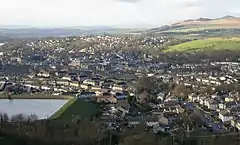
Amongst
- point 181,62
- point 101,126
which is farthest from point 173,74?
point 101,126

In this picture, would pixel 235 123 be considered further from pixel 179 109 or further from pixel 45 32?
pixel 45 32

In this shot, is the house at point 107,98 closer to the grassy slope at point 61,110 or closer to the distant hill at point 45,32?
the grassy slope at point 61,110

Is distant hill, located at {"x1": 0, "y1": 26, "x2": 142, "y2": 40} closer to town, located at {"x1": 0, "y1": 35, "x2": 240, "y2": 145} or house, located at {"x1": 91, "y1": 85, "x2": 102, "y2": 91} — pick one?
town, located at {"x1": 0, "y1": 35, "x2": 240, "y2": 145}

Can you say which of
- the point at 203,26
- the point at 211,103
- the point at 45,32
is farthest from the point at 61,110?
the point at 45,32

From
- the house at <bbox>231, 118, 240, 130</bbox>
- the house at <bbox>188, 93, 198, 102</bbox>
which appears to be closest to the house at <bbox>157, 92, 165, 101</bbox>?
the house at <bbox>188, 93, 198, 102</bbox>

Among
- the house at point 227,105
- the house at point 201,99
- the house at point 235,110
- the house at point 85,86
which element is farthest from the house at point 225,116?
the house at point 85,86

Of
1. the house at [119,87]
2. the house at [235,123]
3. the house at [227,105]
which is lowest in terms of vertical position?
the house at [119,87]

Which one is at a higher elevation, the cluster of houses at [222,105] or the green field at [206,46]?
the cluster of houses at [222,105]
